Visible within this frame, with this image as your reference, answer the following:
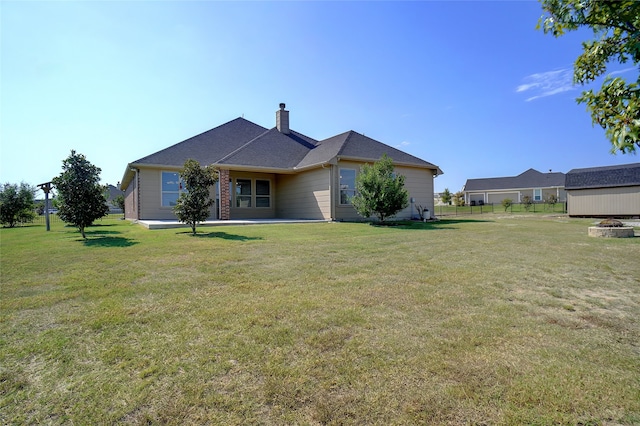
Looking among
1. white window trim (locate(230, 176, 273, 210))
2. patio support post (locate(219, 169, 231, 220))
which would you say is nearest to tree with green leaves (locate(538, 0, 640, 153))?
patio support post (locate(219, 169, 231, 220))

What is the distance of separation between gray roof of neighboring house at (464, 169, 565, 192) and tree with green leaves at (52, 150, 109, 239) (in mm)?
53636

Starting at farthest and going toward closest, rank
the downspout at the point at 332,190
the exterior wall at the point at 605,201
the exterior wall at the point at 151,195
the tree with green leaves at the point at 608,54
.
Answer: the exterior wall at the point at 605,201
the exterior wall at the point at 151,195
the downspout at the point at 332,190
the tree with green leaves at the point at 608,54

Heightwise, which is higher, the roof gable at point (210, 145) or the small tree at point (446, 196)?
the roof gable at point (210, 145)

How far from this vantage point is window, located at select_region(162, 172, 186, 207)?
1552cm

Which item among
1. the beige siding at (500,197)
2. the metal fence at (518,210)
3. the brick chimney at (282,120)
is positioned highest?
the brick chimney at (282,120)

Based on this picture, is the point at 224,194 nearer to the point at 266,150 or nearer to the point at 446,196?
the point at 266,150

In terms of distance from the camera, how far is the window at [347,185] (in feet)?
48.3

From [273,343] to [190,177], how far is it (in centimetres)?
825

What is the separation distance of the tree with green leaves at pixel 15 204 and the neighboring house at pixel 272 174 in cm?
Answer: 685

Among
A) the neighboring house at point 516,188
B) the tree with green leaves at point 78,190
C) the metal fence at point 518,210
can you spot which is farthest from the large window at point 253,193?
the neighboring house at point 516,188

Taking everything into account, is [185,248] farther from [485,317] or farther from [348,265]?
[485,317]

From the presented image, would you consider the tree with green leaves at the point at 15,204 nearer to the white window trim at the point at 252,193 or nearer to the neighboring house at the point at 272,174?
the neighboring house at the point at 272,174

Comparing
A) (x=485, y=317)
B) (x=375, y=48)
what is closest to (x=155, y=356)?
(x=485, y=317)

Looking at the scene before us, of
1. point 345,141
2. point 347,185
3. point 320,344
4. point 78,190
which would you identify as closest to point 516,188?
point 345,141
